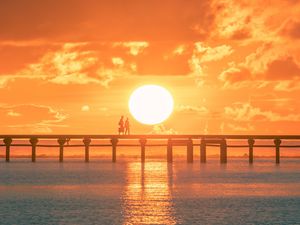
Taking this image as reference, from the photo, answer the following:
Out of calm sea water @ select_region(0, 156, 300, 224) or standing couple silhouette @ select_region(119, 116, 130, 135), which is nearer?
calm sea water @ select_region(0, 156, 300, 224)

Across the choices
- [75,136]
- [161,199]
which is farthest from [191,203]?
[75,136]

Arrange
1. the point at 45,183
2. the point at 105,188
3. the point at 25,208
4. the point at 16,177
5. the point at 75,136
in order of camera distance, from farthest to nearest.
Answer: the point at 75,136
the point at 16,177
the point at 45,183
the point at 105,188
the point at 25,208

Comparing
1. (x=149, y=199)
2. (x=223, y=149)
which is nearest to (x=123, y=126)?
(x=223, y=149)

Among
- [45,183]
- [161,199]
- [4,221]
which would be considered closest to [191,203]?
[161,199]

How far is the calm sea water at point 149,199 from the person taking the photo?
2936 centimetres

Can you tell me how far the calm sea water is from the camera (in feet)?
96.3

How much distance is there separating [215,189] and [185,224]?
1527cm

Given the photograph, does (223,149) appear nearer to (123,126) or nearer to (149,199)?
(123,126)

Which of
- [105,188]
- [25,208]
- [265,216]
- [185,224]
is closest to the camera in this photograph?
[185,224]

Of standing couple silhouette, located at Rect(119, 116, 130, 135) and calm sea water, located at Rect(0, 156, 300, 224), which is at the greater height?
standing couple silhouette, located at Rect(119, 116, 130, 135)

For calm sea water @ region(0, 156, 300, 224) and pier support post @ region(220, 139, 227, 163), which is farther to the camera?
pier support post @ region(220, 139, 227, 163)

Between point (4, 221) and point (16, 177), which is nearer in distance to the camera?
point (4, 221)

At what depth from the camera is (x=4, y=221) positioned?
28188 millimetres

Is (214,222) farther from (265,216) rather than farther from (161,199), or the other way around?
(161,199)
